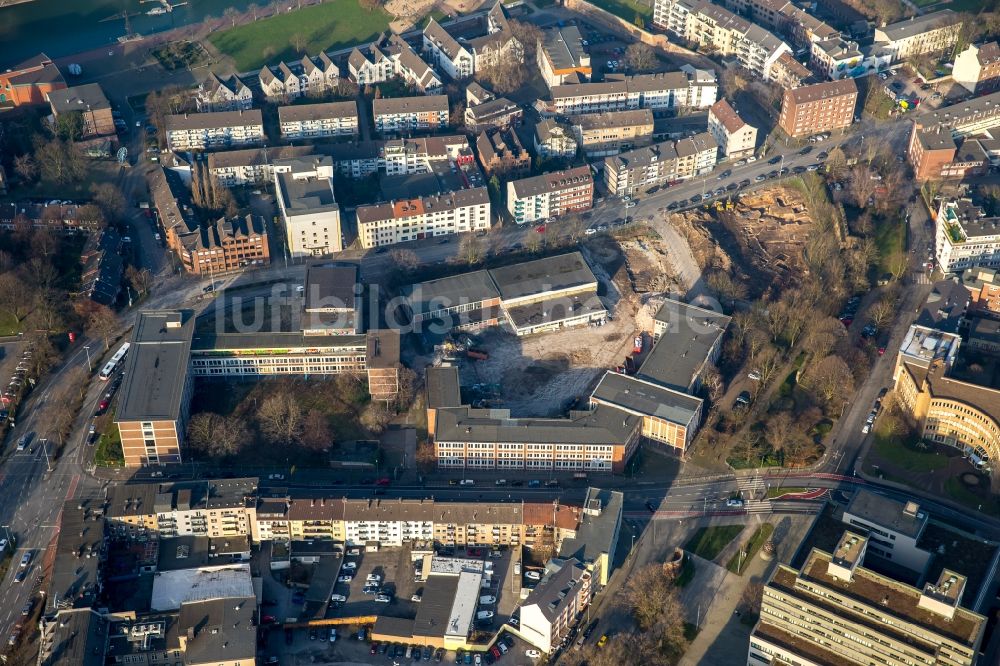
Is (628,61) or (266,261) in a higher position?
(628,61)

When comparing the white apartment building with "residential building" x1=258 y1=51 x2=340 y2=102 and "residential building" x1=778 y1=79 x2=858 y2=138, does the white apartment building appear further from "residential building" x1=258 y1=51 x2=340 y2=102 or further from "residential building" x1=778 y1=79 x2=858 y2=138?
"residential building" x1=258 y1=51 x2=340 y2=102

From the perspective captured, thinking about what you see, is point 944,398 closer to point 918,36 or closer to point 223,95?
point 918,36

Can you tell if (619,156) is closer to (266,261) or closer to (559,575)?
(266,261)

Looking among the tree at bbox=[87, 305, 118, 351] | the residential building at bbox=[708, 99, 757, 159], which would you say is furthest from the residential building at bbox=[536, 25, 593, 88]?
the tree at bbox=[87, 305, 118, 351]

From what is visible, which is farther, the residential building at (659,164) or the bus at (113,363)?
the residential building at (659,164)

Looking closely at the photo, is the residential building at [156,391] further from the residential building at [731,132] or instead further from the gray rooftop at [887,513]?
the residential building at [731,132]

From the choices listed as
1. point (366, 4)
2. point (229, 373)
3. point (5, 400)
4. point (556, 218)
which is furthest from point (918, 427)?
point (366, 4)

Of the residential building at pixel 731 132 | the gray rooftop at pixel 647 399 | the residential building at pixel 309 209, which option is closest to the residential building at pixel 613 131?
the residential building at pixel 731 132
